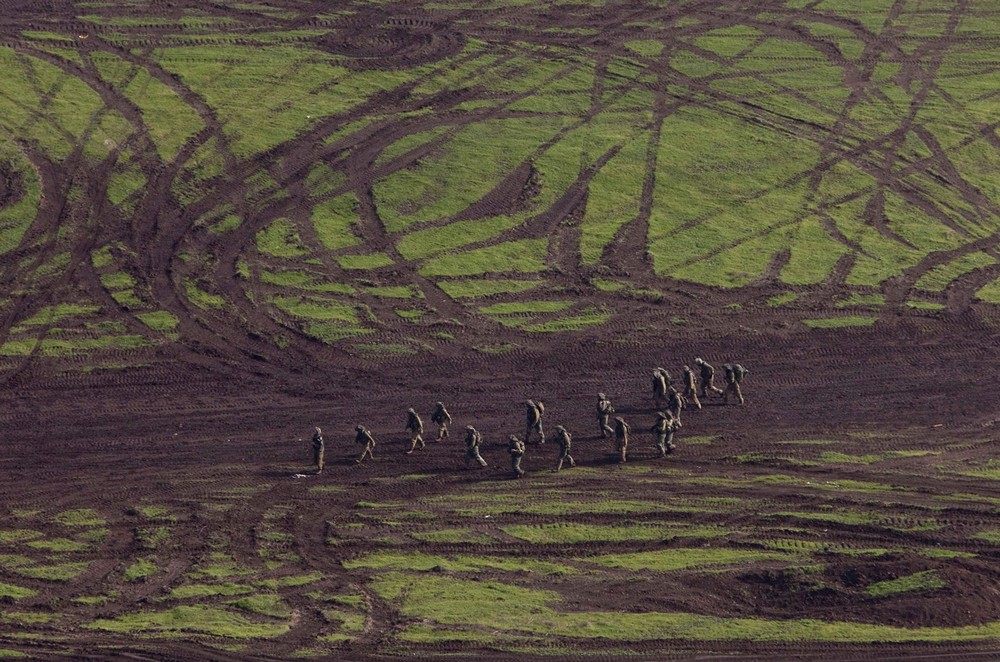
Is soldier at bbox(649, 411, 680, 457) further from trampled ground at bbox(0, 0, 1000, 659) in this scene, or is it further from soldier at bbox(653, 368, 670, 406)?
soldier at bbox(653, 368, 670, 406)

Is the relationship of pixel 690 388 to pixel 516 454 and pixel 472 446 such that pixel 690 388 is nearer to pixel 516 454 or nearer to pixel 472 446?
pixel 516 454

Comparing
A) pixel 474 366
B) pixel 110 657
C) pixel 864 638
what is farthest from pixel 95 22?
pixel 864 638

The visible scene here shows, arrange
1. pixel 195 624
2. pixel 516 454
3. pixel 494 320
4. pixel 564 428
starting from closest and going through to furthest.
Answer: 1. pixel 195 624
2. pixel 516 454
3. pixel 564 428
4. pixel 494 320

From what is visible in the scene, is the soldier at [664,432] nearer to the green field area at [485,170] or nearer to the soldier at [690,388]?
the soldier at [690,388]

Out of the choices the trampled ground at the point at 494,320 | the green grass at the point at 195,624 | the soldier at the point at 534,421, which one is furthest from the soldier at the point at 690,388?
the green grass at the point at 195,624

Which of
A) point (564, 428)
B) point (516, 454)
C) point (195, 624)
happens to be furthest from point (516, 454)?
point (195, 624)
